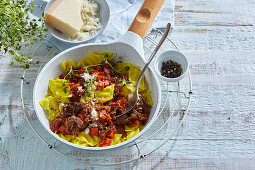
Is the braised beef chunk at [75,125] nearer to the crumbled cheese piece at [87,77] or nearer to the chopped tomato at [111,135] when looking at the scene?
the chopped tomato at [111,135]

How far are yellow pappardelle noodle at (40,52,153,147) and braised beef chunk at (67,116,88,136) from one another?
0.21 feet

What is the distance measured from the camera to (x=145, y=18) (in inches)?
151

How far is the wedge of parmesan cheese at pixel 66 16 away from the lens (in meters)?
4.17

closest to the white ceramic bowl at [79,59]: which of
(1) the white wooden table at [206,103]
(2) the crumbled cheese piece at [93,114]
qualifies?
(2) the crumbled cheese piece at [93,114]

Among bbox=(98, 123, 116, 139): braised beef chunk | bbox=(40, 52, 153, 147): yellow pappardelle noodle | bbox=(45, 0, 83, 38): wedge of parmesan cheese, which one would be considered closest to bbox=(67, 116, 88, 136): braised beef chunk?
bbox=(40, 52, 153, 147): yellow pappardelle noodle

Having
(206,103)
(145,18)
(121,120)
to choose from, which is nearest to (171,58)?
(145,18)

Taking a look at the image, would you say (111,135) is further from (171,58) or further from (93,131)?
(171,58)

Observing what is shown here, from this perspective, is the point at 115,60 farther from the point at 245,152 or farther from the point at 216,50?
the point at 245,152

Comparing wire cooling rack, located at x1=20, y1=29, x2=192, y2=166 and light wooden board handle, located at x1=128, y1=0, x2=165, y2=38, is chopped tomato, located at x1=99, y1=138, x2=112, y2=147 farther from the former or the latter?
light wooden board handle, located at x1=128, y1=0, x2=165, y2=38

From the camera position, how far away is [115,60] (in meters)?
4.11

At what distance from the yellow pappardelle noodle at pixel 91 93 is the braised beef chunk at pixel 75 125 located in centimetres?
6

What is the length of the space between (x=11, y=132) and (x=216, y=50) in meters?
3.56

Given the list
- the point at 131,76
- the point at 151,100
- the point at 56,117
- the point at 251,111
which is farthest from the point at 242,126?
the point at 56,117

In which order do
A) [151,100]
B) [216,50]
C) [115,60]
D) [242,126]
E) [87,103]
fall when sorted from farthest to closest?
[216,50]
[242,126]
[115,60]
[151,100]
[87,103]
